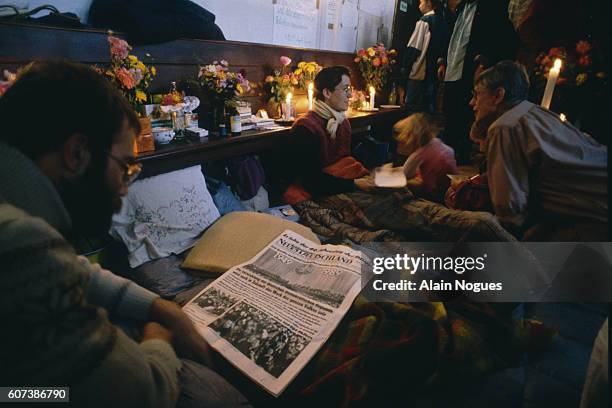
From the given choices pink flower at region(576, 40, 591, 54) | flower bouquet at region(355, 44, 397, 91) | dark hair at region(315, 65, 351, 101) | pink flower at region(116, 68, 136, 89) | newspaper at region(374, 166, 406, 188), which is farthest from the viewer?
flower bouquet at region(355, 44, 397, 91)

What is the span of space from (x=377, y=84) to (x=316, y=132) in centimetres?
226

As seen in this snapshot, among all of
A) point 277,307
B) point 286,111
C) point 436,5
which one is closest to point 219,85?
point 286,111

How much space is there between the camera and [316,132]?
9.25 ft

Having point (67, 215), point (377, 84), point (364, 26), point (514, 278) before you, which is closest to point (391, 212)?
point (514, 278)

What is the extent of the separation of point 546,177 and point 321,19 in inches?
130

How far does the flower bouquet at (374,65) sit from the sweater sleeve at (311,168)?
86.4 inches

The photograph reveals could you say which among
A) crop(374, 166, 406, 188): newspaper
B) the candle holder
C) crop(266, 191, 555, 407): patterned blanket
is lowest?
crop(266, 191, 555, 407): patterned blanket

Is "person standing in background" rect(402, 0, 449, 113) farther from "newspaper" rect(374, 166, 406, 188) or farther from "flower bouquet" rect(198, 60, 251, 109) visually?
"flower bouquet" rect(198, 60, 251, 109)

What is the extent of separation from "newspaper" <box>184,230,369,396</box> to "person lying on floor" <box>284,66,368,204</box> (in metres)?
1.02

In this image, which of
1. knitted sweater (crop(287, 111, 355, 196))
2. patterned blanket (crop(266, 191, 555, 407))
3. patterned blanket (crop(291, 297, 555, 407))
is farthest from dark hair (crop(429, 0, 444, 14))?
patterned blanket (crop(291, 297, 555, 407))

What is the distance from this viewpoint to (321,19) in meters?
4.18

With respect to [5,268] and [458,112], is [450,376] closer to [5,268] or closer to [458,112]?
[5,268]

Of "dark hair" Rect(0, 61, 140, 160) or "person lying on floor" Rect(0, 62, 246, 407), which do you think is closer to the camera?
"person lying on floor" Rect(0, 62, 246, 407)

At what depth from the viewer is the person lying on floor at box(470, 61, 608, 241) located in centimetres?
169
